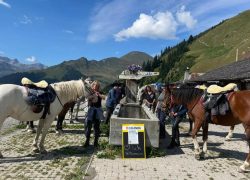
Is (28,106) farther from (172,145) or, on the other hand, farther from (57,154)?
(172,145)

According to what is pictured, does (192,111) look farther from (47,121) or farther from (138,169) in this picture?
(47,121)

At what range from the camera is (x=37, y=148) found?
32.2 ft

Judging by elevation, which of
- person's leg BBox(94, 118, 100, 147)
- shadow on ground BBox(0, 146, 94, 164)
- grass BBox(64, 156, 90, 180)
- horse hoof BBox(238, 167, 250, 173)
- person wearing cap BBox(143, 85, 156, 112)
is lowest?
horse hoof BBox(238, 167, 250, 173)

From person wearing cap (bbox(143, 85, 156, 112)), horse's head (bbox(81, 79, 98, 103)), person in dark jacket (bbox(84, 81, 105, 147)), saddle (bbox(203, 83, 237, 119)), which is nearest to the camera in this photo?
saddle (bbox(203, 83, 237, 119))

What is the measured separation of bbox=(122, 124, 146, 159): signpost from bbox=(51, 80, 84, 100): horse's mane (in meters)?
1.91

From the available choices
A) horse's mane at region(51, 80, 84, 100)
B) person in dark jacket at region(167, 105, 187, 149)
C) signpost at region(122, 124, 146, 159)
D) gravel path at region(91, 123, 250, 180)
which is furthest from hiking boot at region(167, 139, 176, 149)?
horse's mane at region(51, 80, 84, 100)

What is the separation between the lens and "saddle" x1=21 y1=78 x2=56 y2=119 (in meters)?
9.26

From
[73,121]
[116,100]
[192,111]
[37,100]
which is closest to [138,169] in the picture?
[192,111]

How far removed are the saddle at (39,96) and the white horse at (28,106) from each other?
0.12m

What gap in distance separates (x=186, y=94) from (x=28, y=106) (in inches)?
191

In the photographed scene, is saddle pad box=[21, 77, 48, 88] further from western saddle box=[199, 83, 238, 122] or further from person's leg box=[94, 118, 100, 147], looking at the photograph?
western saddle box=[199, 83, 238, 122]

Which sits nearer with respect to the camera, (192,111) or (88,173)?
(88,173)

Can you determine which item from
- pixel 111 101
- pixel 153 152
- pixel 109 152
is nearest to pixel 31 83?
pixel 109 152

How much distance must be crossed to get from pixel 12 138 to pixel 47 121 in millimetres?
3403
